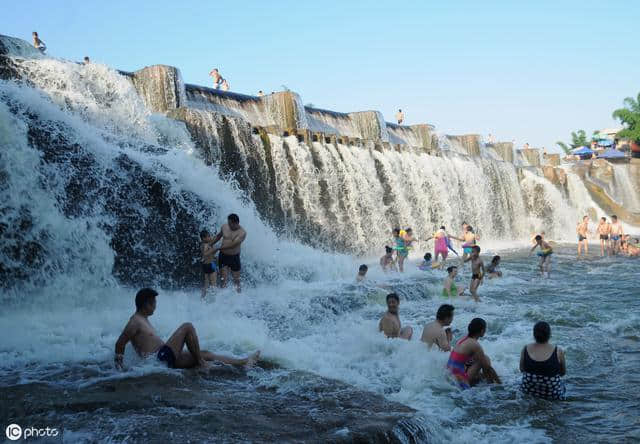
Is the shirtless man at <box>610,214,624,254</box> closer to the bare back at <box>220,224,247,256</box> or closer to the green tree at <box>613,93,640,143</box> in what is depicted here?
the bare back at <box>220,224,247,256</box>

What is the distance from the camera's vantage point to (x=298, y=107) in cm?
2092

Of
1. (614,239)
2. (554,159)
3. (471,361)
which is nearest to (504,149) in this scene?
(554,159)

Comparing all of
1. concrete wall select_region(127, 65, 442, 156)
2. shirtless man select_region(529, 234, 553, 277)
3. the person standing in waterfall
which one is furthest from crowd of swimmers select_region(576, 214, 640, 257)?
concrete wall select_region(127, 65, 442, 156)

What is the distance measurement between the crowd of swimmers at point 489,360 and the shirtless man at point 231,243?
4033mm

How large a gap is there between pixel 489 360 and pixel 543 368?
570mm

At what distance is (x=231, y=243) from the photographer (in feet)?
31.6

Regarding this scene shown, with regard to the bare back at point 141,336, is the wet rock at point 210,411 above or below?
below

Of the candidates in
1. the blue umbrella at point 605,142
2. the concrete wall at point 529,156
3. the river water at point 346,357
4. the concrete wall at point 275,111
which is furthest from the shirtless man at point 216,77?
the blue umbrella at point 605,142

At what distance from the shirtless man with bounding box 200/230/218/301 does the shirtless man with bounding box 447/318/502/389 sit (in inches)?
196

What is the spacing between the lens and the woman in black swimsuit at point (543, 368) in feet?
17.5

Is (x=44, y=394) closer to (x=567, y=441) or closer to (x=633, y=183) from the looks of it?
(x=567, y=441)

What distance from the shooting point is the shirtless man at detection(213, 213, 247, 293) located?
960 cm

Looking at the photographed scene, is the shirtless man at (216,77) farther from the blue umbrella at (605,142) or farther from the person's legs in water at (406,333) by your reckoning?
the blue umbrella at (605,142)

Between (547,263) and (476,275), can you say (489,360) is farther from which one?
(547,263)
